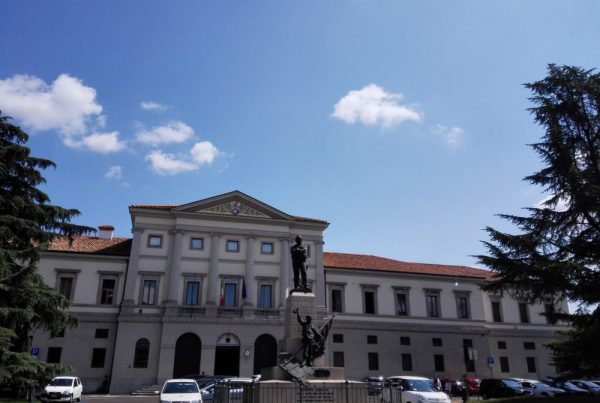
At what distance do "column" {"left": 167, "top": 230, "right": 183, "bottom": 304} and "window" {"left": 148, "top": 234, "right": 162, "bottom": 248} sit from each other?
119 centimetres

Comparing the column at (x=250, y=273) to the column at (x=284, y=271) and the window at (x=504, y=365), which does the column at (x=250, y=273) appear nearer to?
the column at (x=284, y=271)

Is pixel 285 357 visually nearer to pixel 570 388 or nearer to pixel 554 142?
pixel 554 142

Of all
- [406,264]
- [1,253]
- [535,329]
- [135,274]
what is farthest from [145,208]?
[535,329]

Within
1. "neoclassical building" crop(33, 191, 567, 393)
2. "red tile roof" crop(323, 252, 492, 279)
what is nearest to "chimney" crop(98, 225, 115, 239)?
"neoclassical building" crop(33, 191, 567, 393)

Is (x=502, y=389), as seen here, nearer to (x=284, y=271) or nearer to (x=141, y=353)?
(x=284, y=271)

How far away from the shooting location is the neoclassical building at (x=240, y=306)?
111 ft

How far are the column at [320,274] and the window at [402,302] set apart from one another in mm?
6938

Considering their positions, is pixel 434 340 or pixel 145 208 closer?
pixel 145 208

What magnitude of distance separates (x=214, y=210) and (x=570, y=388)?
1135 inches

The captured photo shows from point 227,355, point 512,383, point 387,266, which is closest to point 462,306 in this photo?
point 387,266

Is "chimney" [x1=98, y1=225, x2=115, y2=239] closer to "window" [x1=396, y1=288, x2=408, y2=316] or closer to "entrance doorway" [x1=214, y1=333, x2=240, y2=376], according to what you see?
"entrance doorway" [x1=214, y1=333, x2=240, y2=376]

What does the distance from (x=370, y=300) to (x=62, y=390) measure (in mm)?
24979

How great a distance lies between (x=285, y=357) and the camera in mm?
15781

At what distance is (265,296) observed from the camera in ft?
123
